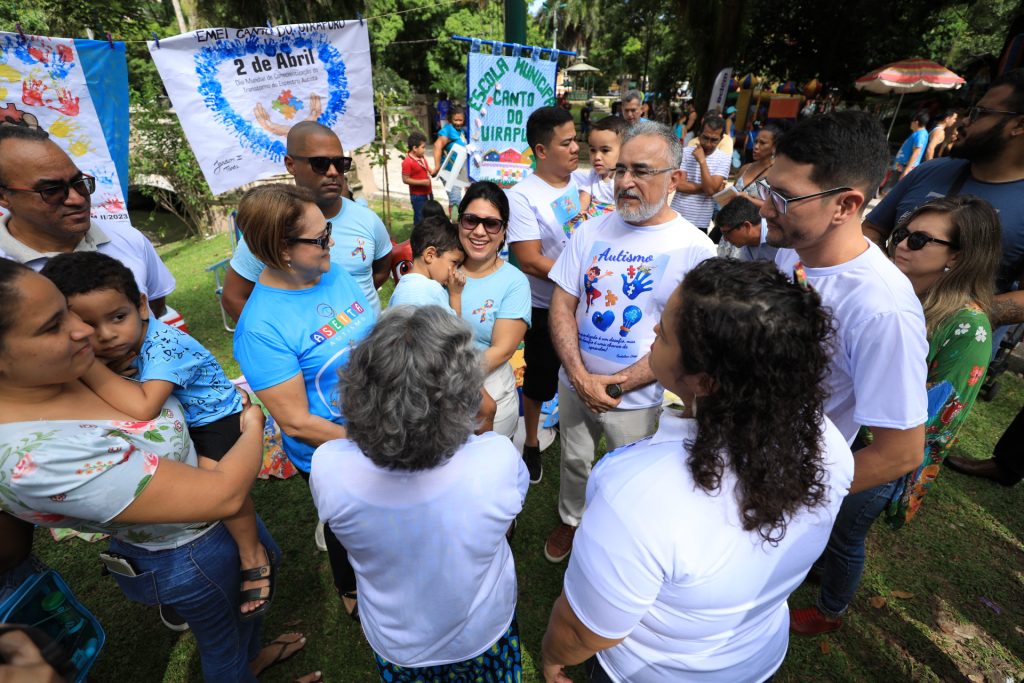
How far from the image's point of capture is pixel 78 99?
328cm

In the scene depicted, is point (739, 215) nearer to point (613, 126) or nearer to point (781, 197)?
point (613, 126)

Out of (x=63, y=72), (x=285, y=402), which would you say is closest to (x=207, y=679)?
(x=285, y=402)

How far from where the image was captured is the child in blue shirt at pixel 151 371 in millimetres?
1555

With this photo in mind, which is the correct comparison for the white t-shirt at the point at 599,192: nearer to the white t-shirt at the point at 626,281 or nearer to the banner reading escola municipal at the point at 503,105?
the banner reading escola municipal at the point at 503,105

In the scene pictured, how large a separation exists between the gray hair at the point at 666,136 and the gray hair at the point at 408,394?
182 cm

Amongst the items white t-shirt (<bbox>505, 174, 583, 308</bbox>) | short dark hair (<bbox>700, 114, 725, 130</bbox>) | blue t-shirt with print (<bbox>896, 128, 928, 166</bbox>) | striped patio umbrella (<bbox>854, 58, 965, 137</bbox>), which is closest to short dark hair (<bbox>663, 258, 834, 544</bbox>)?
white t-shirt (<bbox>505, 174, 583, 308</bbox>)

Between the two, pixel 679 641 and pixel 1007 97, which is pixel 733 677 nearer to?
pixel 679 641

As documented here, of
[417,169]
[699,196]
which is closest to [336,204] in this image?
[699,196]

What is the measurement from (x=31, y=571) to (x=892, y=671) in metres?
3.87

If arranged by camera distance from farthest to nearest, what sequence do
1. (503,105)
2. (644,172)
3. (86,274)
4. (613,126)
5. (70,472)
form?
1. (503,105)
2. (613,126)
3. (644,172)
4. (86,274)
5. (70,472)

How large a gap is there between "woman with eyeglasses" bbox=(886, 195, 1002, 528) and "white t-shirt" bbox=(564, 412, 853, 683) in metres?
1.27

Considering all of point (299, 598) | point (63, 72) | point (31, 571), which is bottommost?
point (299, 598)

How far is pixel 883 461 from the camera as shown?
1.71 meters

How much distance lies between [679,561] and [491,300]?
69.2 inches
